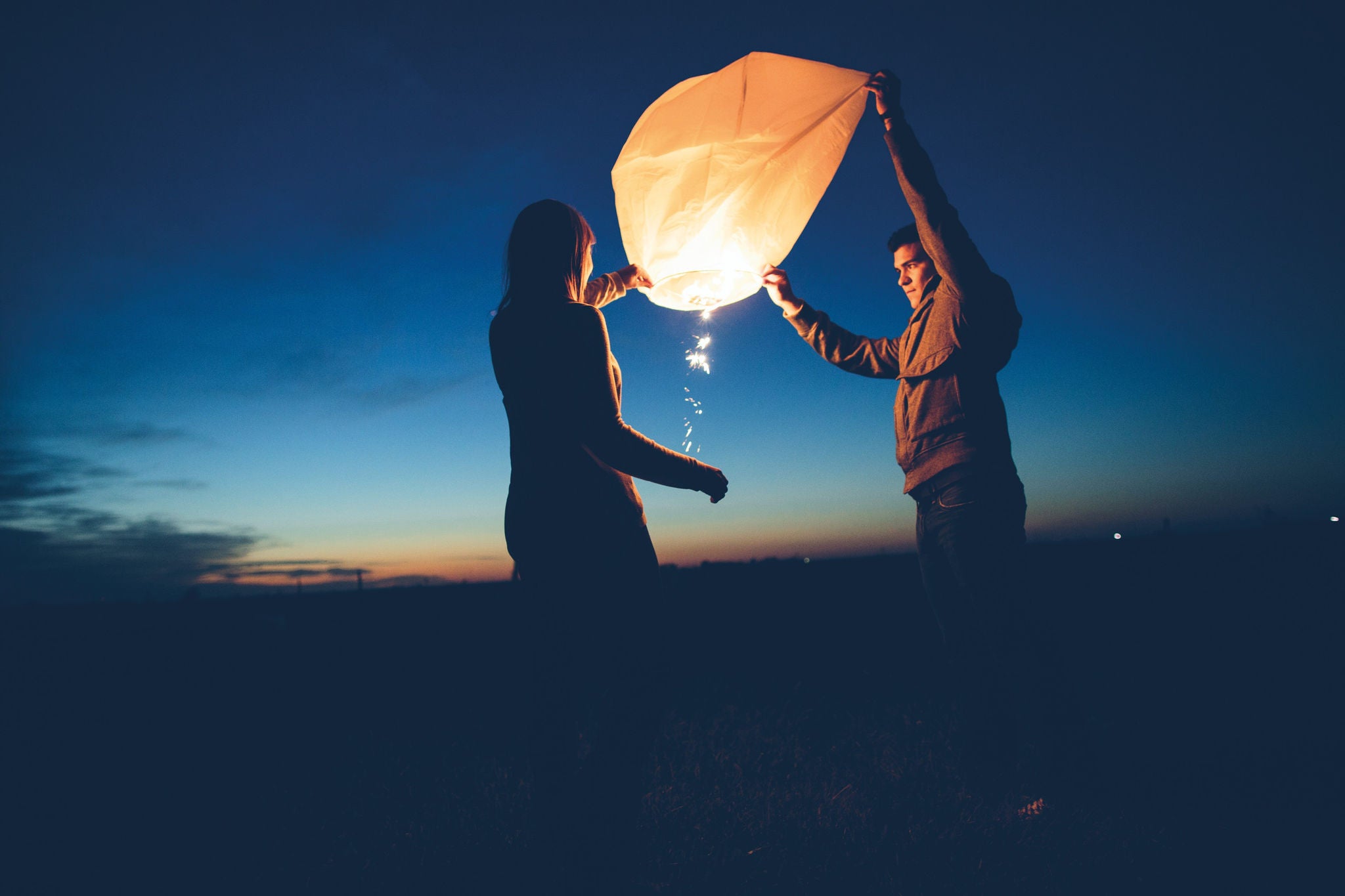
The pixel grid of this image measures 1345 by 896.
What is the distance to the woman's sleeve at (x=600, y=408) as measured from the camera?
5.66ft

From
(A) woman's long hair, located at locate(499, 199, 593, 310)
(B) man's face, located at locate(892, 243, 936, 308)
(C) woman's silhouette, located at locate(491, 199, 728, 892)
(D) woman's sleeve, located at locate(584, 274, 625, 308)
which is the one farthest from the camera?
(B) man's face, located at locate(892, 243, 936, 308)

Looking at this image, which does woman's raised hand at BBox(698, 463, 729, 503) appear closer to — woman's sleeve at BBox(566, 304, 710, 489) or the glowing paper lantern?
woman's sleeve at BBox(566, 304, 710, 489)

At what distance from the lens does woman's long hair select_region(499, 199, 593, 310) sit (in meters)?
1.86

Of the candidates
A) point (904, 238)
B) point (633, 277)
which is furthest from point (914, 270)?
point (633, 277)

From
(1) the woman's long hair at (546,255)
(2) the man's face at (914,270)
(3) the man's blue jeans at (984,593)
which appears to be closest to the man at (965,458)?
(3) the man's blue jeans at (984,593)

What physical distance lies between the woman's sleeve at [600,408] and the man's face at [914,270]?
1736mm

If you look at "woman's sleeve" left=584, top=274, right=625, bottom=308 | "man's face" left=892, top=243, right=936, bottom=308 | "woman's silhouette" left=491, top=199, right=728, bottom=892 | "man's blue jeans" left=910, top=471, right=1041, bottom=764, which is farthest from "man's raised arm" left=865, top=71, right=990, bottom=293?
"woman's silhouette" left=491, top=199, right=728, bottom=892

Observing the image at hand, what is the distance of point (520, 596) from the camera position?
1.77 meters

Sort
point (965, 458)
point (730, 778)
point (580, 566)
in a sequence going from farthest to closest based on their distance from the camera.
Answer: point (730, 778)
point (965, 458)
point (580, 566)

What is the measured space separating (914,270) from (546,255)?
1815 mm

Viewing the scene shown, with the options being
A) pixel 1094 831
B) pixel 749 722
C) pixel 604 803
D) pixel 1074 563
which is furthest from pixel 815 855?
pixel 1074 563

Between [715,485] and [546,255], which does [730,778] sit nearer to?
[715,485]

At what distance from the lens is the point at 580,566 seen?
1.71 meters

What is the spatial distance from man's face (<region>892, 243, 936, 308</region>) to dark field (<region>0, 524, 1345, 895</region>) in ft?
4.76
